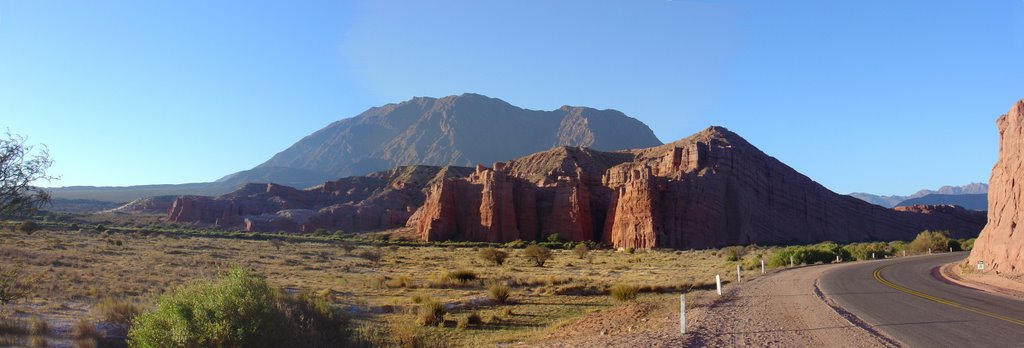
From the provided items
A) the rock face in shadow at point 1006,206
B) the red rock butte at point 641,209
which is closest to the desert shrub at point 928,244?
the red rock butte at point 641,209

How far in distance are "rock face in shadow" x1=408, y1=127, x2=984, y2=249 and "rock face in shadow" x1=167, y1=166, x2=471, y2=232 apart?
43.0 ft

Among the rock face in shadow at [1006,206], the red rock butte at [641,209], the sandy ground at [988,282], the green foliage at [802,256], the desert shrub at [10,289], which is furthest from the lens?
the red rock butte at [641,209]

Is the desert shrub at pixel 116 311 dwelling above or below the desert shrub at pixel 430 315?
above

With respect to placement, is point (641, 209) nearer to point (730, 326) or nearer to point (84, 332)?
point (730, 326)

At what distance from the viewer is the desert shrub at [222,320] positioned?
9062 millimetres

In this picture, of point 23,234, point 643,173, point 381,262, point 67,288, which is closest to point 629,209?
point 643,173

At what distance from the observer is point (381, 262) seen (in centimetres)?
4416

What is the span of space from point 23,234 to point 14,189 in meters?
42.5

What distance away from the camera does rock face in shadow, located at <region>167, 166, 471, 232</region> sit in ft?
341

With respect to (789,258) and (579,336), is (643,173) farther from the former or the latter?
(579,336)

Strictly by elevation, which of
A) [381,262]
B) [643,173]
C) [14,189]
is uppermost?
[643,173]

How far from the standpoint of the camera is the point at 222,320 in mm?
9273

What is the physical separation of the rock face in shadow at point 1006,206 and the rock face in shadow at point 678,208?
47270mm

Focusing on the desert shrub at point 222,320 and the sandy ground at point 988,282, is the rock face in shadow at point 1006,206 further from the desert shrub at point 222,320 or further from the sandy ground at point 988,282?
the desert shrub at point 222,320
